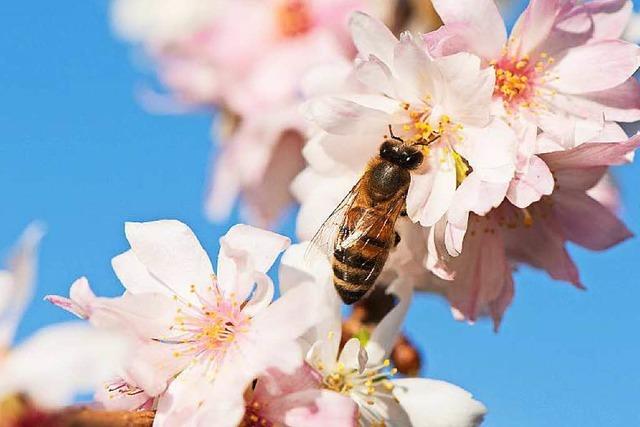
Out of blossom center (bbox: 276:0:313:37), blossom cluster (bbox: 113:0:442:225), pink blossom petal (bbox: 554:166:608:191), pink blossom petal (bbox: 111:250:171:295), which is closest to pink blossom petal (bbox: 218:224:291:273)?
pink blossom petal (bbox: 111:250:171:295)

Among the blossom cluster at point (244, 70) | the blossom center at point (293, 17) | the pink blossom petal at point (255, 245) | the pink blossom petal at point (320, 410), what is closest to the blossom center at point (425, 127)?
the pink blossom petal at point (255, 245)

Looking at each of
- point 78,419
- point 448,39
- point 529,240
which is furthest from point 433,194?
point 78,419

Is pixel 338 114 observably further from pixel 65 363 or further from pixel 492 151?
pixel 65 363

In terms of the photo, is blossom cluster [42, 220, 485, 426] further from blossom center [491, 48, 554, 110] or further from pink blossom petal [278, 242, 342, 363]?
blossom center [491, 48, 554, 110]

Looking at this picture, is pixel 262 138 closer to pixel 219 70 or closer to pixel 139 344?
pixel 219 70

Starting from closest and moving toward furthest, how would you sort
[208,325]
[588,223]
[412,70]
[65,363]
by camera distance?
1. [65,363]
2. [208,325]
3. [412,70]
4. [588,223]

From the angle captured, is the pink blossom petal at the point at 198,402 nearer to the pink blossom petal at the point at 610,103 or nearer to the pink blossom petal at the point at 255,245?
the pink blossom petal at the point at 255,245
